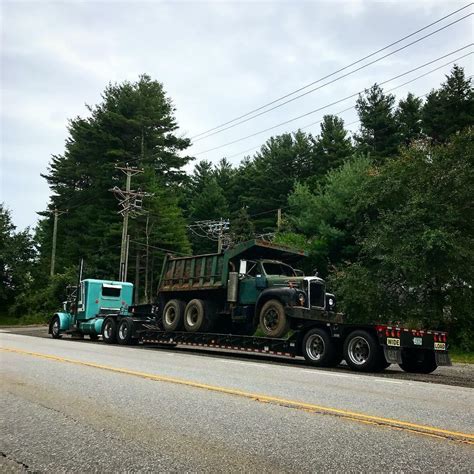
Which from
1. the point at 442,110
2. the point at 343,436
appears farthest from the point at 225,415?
the point at 442,110

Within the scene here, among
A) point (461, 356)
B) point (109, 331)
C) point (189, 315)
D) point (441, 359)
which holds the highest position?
point (189, 315)

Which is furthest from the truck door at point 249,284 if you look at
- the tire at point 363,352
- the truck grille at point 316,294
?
the tire at point 363,352

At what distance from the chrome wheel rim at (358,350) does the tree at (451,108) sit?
3086 cm

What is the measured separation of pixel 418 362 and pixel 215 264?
694cm

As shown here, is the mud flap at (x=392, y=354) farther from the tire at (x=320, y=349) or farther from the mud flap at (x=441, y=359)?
the mud flap at (x=441, y=359)

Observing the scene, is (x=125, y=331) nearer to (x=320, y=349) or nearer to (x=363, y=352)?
(x=320, y=349)

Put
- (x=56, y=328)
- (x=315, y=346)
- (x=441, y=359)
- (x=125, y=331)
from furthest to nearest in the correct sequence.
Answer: (x=56, y=328) → (x=125, y=331) → (x=315, y=346) → (x=441, y=359)

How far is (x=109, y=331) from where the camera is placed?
23047 mm

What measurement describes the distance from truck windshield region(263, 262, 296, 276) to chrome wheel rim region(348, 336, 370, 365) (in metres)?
4.29

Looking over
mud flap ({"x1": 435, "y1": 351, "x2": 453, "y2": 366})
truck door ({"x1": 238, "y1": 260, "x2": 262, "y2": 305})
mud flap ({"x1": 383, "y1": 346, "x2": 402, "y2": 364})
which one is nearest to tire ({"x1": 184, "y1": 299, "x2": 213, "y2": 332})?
truck door ({"x1": 238, "y1": 260, "x2": 262, "y2": 305})

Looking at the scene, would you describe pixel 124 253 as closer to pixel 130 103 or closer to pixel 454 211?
pixel 454 211

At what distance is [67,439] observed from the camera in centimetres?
575

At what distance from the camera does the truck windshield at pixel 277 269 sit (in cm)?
1777

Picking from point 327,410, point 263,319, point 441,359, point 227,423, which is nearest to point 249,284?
point 263,319
